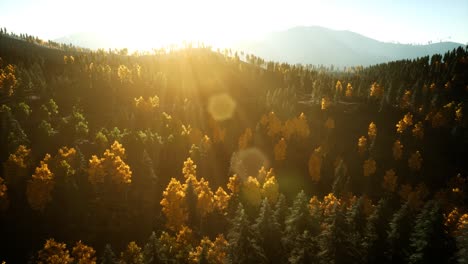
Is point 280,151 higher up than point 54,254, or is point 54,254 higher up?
point 280,151

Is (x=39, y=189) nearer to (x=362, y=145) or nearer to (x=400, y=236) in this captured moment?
(x=400, y=236)

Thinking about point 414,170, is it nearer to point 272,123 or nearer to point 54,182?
point 272,123

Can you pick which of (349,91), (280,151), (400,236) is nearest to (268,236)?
(400,236)

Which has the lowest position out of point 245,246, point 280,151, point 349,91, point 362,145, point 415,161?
point 415,161

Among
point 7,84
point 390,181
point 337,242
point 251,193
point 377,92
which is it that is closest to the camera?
point 337,242

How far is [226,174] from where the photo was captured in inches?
4195

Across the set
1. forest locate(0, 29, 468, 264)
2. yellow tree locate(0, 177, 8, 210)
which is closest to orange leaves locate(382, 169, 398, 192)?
forest locate(0, 29, 468, 264)

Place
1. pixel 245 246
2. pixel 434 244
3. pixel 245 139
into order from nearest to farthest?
pixel 245 246, pixel 434 244, pixel 245 139

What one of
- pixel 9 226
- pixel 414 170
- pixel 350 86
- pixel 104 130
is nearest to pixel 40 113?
pixel 104 130

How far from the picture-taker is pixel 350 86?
178 meters

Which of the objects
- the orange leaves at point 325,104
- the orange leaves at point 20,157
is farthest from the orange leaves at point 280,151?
the orange leaves at point 20,157

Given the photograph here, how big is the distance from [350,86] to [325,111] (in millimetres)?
37885

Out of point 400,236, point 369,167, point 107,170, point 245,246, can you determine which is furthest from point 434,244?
point 369,167

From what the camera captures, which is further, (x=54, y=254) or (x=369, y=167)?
(x=369, y=167)
